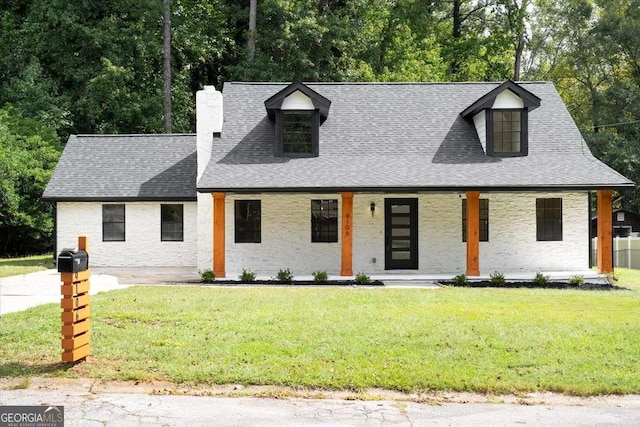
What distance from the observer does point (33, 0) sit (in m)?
36.1

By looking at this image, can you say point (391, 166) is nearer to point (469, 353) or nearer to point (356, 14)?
point (469, 353)

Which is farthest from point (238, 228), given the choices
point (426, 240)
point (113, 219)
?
point (426, 240)

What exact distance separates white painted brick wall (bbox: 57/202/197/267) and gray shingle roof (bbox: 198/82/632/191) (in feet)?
13.0

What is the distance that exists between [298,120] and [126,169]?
283 inches

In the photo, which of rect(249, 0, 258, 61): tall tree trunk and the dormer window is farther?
rect(249, 0, 258, 61): tall tree trunk

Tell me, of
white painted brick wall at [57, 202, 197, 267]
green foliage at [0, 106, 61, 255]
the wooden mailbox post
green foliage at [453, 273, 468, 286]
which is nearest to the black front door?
green foliage at [453, 273, 468, 286]

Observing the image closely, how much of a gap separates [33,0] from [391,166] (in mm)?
23847

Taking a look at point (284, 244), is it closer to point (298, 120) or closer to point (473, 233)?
point (298, 120)

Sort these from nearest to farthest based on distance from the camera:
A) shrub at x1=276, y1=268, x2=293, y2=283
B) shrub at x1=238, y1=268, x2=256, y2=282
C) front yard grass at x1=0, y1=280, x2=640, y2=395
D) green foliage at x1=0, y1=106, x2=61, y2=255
Answer: front yard grass at x1=0, y1=280, x2=640, y2=395, shrub at x1=276, y1=268, x2=293, y2=283, shrub at x1=238, y1=268, x2=256, y2=282, green foliage at x1=0, y1=106, x2=61, y2=255

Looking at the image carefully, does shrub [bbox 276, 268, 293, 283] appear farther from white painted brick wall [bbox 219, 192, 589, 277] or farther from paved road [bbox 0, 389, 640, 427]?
paved road [bbox 0, 389, 640, 427]

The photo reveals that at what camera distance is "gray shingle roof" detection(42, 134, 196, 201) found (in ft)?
80.2

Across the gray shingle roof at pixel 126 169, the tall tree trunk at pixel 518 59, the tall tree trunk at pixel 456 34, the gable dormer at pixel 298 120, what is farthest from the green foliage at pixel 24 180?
the tall tree trunk at pixel 518 59

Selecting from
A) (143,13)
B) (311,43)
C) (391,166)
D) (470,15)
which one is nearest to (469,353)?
(391,166)

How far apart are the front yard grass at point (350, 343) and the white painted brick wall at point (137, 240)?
10.2 meters
